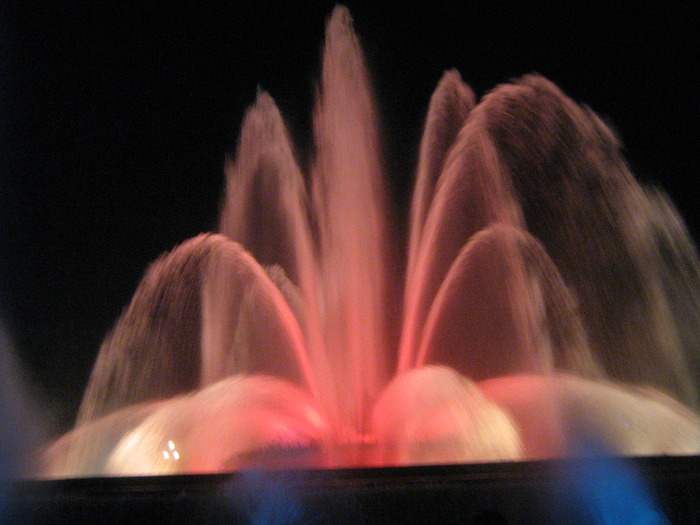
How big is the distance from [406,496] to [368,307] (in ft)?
22.8

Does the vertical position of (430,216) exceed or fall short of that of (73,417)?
it exceeds it

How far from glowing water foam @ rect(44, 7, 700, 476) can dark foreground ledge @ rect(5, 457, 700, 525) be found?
2035 millimetres

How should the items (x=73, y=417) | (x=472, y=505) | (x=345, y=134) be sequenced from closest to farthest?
(x=472, y=505)
(x=345, y=134)
(x=73, y=417)

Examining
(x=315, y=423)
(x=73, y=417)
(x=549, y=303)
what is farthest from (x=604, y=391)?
(x=73, y=417)

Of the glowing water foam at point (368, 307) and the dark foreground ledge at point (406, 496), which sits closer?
the dark foreground ledge at point (406, 496)

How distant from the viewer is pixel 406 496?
6.82 m

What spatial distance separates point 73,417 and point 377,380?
15.2 meters

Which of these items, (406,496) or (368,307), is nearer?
(406,496)

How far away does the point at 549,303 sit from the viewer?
13906mm

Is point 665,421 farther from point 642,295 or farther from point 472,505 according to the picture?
point 642,295

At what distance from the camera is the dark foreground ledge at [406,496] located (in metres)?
6.79

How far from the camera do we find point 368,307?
44.6ft

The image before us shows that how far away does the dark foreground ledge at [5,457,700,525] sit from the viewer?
679cm

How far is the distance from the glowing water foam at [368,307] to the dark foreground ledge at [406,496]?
6.68ft
